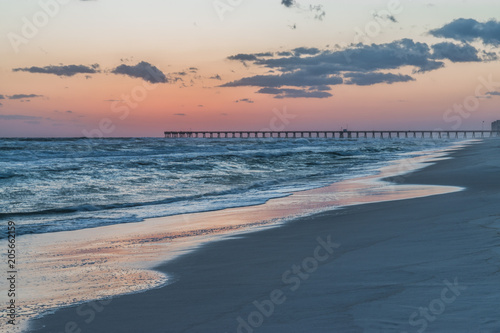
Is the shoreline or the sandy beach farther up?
the sandy beach

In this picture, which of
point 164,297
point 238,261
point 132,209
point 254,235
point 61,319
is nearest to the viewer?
point 61,319

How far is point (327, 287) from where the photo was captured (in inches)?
167

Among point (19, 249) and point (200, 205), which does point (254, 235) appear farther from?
point (200, 205)

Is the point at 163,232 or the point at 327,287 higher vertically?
the point at 327,287

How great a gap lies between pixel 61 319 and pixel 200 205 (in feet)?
25.5

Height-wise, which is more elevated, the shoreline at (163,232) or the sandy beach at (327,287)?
the sandy beach at (327,287)

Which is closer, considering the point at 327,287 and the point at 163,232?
the point at 327,287

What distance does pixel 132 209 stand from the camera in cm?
1113

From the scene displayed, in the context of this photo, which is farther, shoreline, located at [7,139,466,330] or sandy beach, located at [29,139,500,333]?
shoreline, located at [7,139,466,330]

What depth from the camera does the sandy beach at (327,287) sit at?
340cm

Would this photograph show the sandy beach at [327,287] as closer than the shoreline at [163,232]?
Yes

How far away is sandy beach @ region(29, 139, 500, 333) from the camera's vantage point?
3402 millimetres

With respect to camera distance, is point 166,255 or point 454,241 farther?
point 166,255

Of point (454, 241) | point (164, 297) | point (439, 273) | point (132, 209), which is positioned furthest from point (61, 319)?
point (132, 209)
